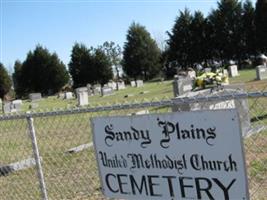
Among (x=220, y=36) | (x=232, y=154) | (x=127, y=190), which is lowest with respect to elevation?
(x=127, y=190)

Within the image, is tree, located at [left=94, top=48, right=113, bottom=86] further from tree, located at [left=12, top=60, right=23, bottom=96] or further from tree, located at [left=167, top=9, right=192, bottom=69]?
tree, located at [left=12, top=60, right=23, bottom=96]

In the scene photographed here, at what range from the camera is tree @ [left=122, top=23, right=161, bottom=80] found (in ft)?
232

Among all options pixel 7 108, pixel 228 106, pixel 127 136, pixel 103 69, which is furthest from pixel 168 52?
pixel 127 136

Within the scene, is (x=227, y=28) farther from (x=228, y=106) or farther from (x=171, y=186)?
(x=171, y=186)

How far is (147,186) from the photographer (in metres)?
4.50

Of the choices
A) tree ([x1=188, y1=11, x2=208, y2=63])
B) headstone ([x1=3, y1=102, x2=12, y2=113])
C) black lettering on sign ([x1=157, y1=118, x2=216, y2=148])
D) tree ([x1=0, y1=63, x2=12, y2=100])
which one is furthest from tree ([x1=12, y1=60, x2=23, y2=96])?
black lettering on sign ([x1=157, y1=118, x2=216, y2=148])

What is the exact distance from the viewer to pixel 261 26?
6119cm

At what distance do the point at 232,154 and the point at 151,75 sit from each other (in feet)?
221

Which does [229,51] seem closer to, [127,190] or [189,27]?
[189,27]

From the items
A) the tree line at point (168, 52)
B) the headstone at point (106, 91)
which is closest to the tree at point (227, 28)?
the tree line at point (168, 52)

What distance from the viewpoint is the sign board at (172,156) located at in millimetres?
3904

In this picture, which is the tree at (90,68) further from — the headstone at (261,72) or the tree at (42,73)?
the headstone at (261,72)

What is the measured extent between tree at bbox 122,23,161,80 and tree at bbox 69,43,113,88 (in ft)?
10.2

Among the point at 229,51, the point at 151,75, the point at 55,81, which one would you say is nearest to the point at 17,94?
the point at 55,81
